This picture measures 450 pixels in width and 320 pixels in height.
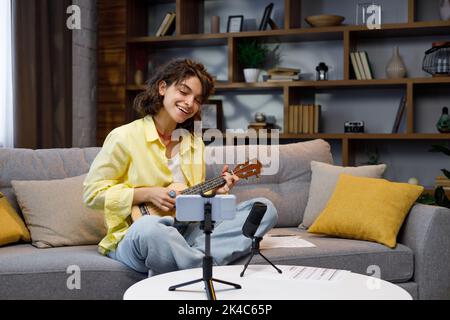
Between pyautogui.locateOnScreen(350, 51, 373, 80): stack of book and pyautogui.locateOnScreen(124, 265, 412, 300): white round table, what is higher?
pyautogui.locateOnScreen(350, 51, 373, 80): stack of book

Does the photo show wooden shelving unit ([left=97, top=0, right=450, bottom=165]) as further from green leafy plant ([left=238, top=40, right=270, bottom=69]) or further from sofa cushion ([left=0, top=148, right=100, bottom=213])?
sofa cushion ([left=0, top=148, right=100, bottom=213])

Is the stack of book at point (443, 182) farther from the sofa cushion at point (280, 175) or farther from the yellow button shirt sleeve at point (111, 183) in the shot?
the yellow button shirt sleeve at point (111, 183)

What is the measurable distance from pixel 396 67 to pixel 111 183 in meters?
2.41

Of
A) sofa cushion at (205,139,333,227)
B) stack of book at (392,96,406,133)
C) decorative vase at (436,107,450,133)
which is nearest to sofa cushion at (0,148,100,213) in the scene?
sofa cushion at (205,139,333,227)

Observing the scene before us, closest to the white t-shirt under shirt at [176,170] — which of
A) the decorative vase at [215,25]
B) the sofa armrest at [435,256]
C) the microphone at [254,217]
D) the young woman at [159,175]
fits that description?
the young woman at [159,175]

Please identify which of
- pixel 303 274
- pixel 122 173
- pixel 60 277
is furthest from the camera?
pixel 122 173

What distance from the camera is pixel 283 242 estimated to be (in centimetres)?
254

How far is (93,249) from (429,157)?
254cm

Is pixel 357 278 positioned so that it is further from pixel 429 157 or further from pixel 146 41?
pixel 146 41

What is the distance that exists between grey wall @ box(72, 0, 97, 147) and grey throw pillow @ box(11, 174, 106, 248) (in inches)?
67.7

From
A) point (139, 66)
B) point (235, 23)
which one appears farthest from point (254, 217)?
point (139, 66)

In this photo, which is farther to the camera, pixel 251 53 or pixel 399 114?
pixel 251 53

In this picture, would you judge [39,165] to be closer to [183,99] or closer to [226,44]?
[183,99]

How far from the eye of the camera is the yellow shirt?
2.29m
